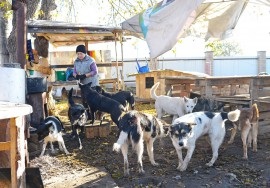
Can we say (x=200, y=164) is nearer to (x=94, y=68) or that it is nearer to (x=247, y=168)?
(x=247, y=168)

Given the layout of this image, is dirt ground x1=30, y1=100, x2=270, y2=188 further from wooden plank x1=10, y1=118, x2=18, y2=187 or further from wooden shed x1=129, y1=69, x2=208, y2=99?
wooden shed x1=129, y1=69, x2=208, y2=99

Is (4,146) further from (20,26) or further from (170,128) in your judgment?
(20,26)

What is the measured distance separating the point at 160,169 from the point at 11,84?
2632 millimetres

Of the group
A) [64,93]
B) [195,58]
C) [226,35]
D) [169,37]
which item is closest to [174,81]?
[226,35]

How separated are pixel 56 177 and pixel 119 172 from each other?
95cm

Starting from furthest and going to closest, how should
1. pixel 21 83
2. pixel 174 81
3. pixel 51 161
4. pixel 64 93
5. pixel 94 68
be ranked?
pixel 64 93 < pixel 174 81 < pixel 94 68 < pixel 51 161 < pixel 21 83

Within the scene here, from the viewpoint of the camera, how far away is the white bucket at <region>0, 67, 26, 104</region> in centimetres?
387

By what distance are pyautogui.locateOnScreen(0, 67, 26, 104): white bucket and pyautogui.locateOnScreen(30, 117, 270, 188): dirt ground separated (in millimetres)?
1312

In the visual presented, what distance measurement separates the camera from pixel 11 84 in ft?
13.1

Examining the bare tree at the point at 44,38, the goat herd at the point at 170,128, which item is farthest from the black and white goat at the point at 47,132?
the bare tree at the point at 44,38

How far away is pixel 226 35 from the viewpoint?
27.1 feet

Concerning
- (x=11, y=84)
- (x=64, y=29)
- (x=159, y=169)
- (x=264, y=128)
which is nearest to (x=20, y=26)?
(x=11, y=84)

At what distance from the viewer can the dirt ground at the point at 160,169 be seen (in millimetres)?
4734

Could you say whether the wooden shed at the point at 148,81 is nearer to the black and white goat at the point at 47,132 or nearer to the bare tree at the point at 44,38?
the bare tree at the point at 44,38
